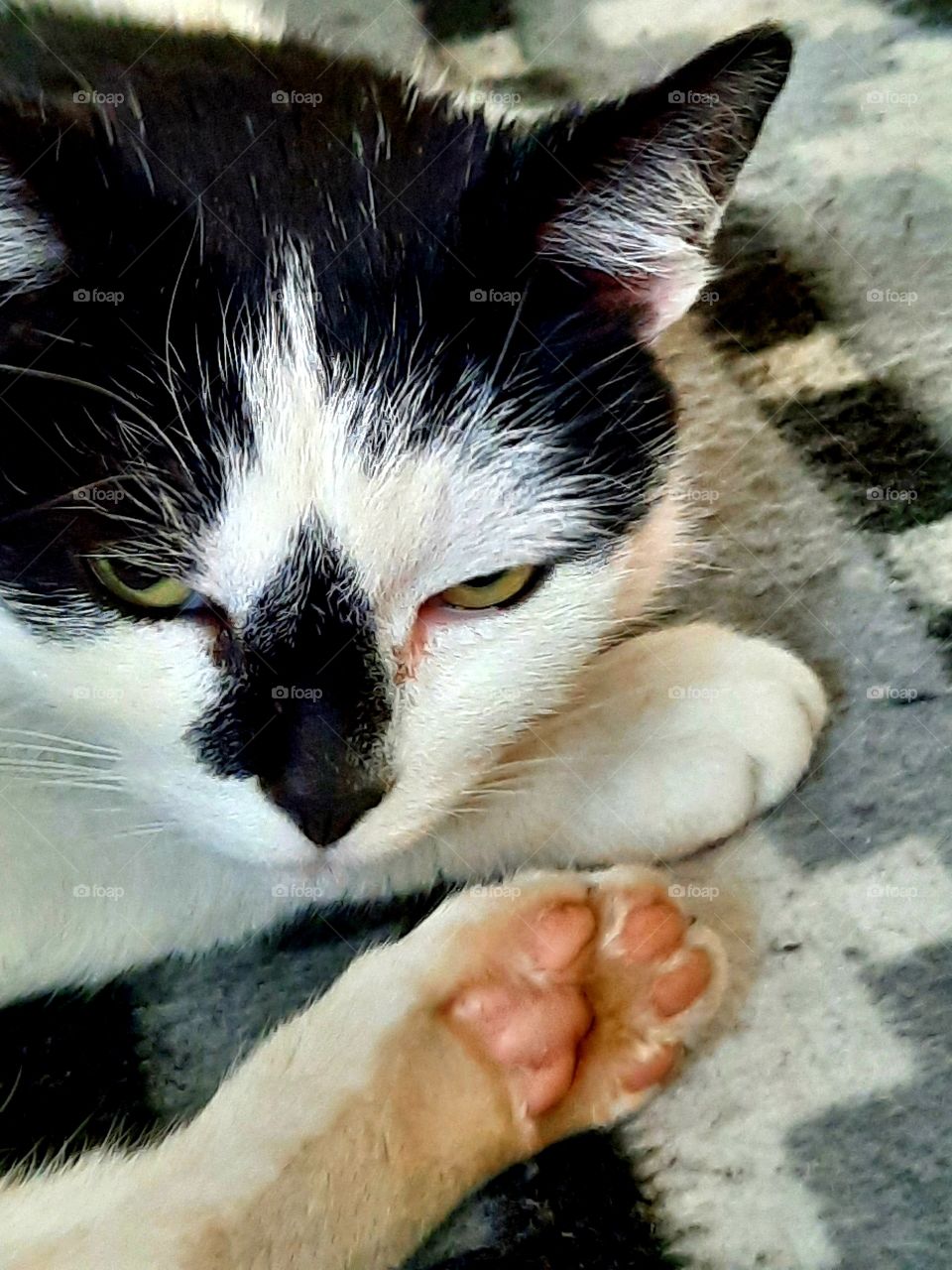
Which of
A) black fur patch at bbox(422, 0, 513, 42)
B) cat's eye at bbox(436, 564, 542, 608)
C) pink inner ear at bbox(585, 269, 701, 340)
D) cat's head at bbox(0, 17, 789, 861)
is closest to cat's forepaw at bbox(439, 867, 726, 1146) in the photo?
cat's head at bbox(0, 17, 789, 861)

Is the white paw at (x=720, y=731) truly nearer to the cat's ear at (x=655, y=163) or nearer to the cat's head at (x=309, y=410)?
the cat's head at (x=309, y=410)

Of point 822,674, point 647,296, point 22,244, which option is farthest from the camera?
point 822,674

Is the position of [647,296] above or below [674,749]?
above

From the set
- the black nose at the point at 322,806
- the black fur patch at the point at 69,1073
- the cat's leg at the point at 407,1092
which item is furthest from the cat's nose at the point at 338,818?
the black fur patch at the point at 69,1073

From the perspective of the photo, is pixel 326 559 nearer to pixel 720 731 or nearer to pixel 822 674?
pixel 720 731

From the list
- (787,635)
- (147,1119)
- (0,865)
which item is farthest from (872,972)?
(0,865)

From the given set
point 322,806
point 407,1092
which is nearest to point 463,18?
point 322,806

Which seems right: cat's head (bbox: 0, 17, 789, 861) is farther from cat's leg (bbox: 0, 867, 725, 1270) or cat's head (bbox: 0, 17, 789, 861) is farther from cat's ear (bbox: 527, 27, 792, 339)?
cat's leg (bbox: 0, 867, 725, 1270)

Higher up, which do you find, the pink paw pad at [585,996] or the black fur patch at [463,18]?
the black fur patch at [463,18]
